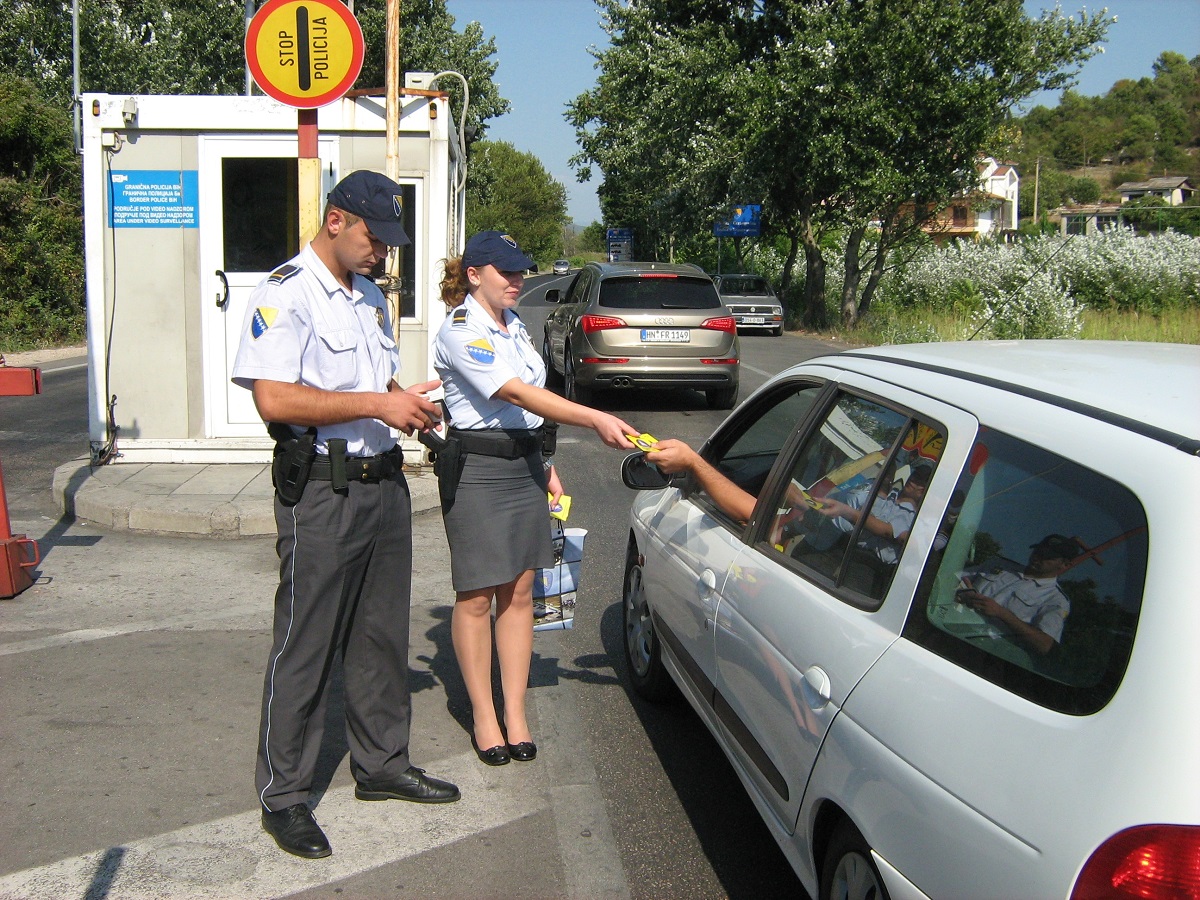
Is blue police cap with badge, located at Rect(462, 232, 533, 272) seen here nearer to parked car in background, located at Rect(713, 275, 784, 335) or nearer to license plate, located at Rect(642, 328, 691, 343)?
license plate, located at Rect(642, 328, 691, 343)

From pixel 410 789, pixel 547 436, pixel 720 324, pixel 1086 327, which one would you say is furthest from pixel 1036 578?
pixel 1086 327

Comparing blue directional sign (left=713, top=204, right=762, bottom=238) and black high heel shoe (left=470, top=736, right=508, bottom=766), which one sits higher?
blue directional sign (left=713, top=204, right=762, bottom=238)

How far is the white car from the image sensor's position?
181cm

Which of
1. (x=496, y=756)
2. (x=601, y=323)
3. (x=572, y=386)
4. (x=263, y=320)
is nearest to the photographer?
(x=263, y=320)

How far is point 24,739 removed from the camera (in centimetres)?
412

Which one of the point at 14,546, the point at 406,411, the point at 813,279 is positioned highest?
the point at 813,279

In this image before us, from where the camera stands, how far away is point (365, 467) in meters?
3.41

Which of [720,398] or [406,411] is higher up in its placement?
[406,411]

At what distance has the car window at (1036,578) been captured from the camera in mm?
1951

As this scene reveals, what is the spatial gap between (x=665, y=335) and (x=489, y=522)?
892cm

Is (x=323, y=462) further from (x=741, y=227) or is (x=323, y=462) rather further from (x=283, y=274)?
(x=741, y=227)

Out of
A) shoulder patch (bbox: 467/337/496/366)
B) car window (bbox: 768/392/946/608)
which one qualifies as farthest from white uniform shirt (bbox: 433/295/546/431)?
car window (bbox: 768/392/946/608)

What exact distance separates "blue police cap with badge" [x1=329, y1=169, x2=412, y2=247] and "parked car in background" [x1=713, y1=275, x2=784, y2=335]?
23796mm

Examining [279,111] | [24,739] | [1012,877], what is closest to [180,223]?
[279,111]
